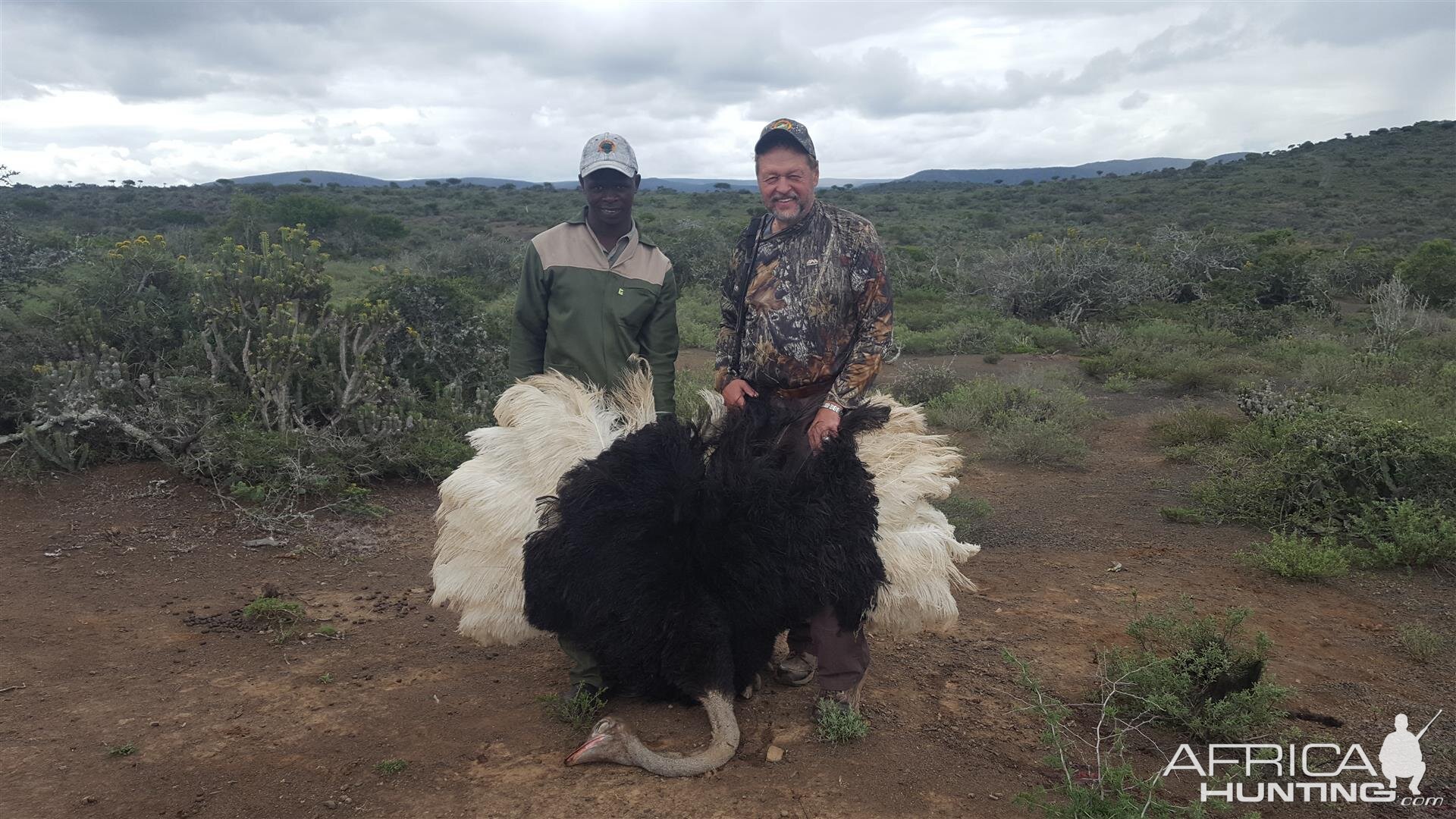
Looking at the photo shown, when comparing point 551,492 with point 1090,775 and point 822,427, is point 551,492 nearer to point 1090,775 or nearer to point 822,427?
point 822,427

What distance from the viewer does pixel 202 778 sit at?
9.19 feet

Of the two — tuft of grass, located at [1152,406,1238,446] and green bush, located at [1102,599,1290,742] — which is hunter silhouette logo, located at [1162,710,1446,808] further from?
tuft of grass, located at [1152,406,1238,446]

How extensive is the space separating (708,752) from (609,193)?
2101 mm

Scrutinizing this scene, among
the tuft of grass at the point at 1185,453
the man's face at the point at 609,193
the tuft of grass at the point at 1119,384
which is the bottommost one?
the tuft of grass at the point at 1185,453

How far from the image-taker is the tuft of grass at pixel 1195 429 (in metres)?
7.86

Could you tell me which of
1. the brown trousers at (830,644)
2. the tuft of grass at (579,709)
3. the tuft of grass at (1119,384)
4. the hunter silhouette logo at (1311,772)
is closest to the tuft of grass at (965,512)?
the hunter silhouette logo at (1311,772)

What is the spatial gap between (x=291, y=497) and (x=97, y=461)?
1.50m

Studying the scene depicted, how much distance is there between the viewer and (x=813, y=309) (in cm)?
326

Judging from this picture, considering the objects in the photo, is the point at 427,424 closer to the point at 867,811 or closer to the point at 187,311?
the point at 187,311

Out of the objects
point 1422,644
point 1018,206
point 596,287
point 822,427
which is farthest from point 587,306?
point 1018,206

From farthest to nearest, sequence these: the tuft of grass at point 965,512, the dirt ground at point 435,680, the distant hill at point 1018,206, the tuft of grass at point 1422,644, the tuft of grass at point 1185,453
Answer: the distant hill at point 1018,206 < the tuft of grass at point 1185,453 < the tuft of grass at point 965,512 < the tuft of grass at point 1422,644 < the dirt ground at point 435,680

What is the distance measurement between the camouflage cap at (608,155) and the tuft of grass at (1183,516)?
4.71 m

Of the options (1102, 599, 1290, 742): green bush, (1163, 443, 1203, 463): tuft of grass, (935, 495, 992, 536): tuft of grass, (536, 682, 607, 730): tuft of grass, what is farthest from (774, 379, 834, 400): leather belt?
A: (1163, 443, 1203, 463): tuft of grass

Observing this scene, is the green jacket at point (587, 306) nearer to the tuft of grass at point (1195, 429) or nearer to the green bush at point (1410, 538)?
the green bush at point (1410, 538)
